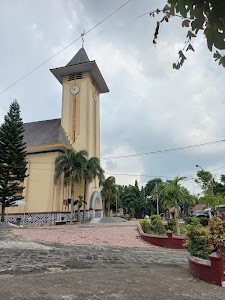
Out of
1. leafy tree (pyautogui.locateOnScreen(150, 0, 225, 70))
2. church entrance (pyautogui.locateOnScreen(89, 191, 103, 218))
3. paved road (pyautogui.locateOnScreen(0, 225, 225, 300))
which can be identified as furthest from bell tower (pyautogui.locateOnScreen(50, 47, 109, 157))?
leafy tree (pyautogui.locateOnScreen(150, 0, 225, 70))

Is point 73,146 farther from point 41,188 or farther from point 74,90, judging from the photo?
point 74,90

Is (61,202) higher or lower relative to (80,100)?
lower

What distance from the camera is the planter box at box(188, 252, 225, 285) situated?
194 inches

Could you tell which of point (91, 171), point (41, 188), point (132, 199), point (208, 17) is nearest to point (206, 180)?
point (91, 171)

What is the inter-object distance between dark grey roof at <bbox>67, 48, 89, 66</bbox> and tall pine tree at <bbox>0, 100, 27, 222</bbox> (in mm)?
11918

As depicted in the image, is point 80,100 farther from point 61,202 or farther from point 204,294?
point 204,294

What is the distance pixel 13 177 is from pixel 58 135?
7.77 m

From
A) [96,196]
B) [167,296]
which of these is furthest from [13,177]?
[167,296]

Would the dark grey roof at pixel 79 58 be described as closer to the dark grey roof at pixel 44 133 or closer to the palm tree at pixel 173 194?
the dark grey roof at pixel 44 133

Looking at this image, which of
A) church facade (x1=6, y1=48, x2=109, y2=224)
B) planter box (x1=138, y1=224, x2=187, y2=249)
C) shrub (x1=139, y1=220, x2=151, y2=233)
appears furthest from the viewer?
church facade (x1=6, y1=48, x2=109, y2=224)

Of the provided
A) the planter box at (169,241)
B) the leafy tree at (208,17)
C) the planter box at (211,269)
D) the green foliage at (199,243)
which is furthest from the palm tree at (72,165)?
the leafy tree at (208,17)

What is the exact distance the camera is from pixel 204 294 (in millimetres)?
4297

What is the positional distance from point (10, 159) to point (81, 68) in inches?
577

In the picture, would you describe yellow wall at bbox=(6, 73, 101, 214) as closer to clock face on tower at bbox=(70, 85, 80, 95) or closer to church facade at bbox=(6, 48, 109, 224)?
church facade at bbox=(6, 48, 109, 224)
